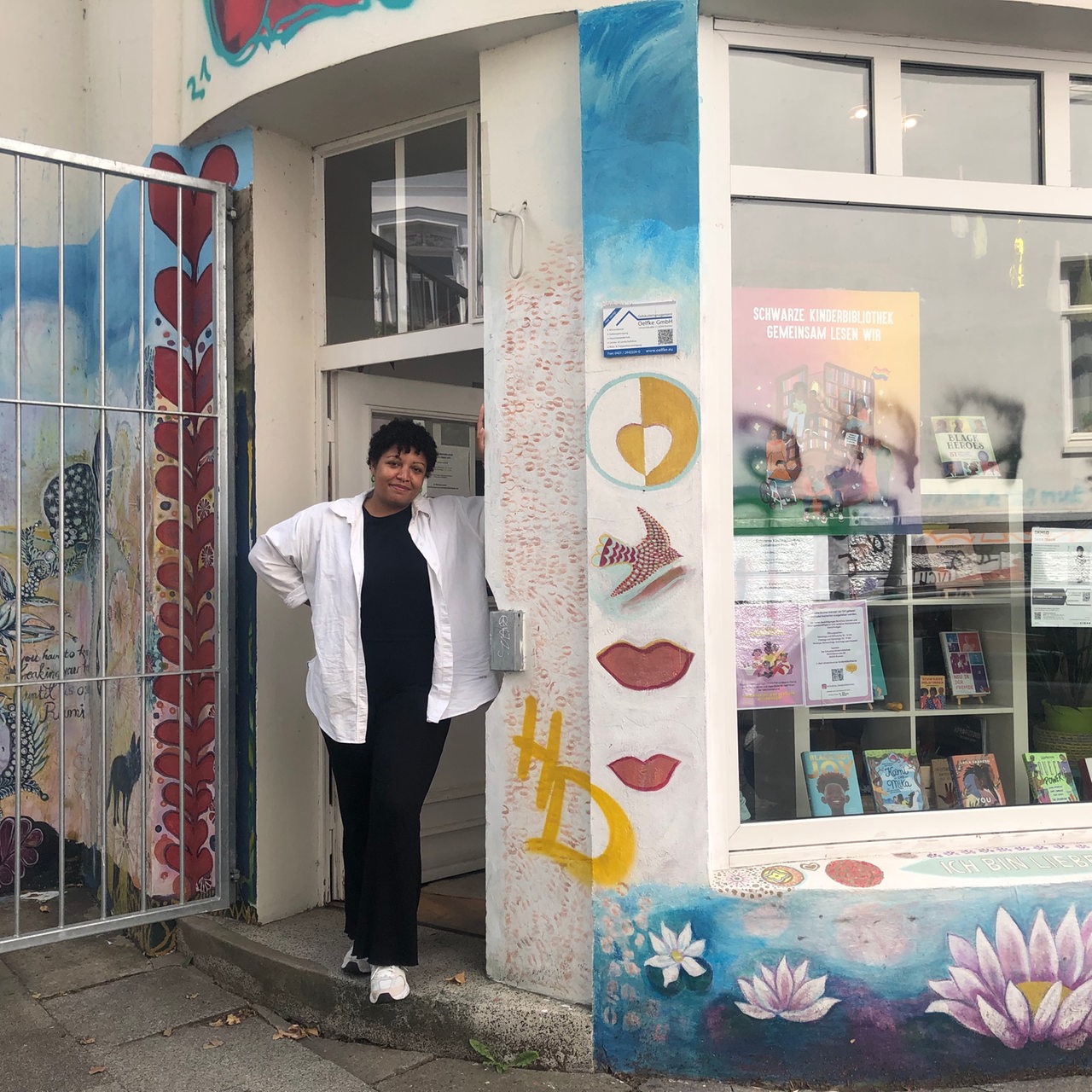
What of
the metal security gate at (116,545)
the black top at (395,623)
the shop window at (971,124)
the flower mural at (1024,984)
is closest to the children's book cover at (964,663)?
the flower mural at (1024,984)

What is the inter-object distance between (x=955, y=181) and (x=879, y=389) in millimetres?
719

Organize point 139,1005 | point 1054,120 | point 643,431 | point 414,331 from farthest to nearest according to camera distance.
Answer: point 414,331
point 139,1005
point 1054,120
point 643,431

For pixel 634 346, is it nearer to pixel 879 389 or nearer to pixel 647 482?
pixel 647 482

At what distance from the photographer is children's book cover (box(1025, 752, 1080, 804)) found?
11.4 ft

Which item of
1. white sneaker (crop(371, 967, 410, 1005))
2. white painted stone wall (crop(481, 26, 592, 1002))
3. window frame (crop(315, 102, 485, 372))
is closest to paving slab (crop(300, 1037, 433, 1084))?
white sneaker (crop(371, 967, 410, 1005))

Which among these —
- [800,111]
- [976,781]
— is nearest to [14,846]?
[976,781]

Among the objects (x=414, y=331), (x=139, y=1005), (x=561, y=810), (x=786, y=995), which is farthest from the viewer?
(x=414, y=331)

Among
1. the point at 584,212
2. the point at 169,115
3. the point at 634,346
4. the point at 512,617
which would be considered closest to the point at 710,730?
the point at 512,617

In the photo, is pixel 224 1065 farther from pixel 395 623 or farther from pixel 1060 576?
pixel 1060 576

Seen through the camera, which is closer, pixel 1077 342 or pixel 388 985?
pixel 388 985

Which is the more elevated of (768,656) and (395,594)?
(395,594)

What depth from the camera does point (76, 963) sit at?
13.7 feet

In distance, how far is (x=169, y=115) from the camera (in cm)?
429

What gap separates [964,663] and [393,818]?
198 cm
